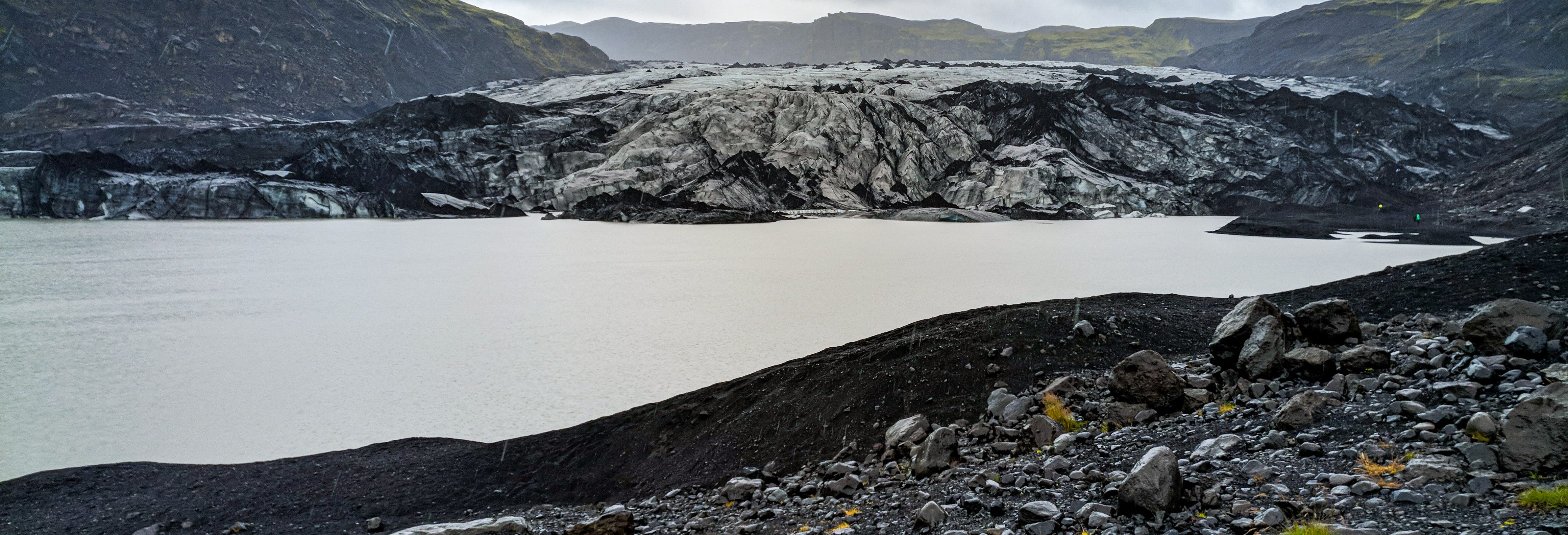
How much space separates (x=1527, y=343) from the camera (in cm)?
411

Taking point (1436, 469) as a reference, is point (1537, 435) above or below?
above

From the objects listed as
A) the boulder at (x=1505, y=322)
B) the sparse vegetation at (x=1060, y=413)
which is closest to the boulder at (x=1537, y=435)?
the boulder at (x=1505, y=322)

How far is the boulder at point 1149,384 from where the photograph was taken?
202 inches

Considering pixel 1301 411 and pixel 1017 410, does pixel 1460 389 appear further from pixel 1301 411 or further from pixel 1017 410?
pixel 1017 410

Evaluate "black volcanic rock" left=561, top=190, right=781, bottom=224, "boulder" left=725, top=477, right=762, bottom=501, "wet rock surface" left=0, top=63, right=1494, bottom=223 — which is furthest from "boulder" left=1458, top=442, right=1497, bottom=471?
"wet rock surface" left=0, top=63, right=1494, bottom=223

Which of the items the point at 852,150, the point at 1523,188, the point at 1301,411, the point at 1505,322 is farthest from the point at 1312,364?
the point at 852,150

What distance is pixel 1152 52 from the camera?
145750 millimetres

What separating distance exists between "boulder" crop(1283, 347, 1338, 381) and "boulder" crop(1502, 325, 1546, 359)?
89 centimetres

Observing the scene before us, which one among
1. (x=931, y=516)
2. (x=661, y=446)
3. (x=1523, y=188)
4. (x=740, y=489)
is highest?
(x=1523, y=188)

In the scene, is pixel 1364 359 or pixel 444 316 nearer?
pixel 1364 359

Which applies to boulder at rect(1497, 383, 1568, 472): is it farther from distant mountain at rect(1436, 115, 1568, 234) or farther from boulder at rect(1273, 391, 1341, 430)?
distant mountain at rect(1436, 115, 1568, 234)

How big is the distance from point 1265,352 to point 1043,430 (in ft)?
5.87

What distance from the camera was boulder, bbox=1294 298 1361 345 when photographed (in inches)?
217

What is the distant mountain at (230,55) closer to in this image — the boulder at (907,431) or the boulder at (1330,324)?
the boulder at (907,431)
